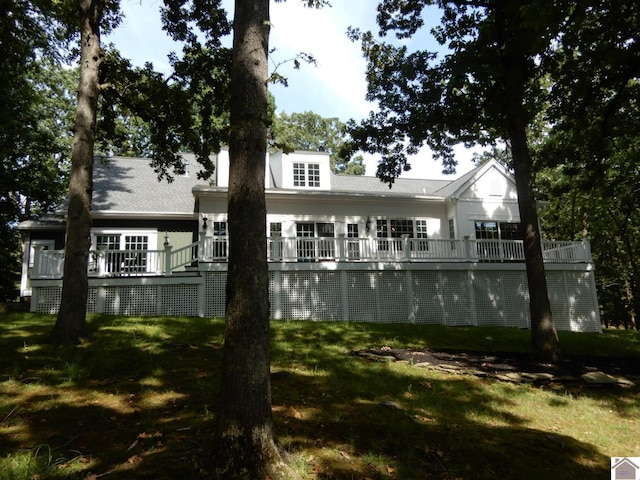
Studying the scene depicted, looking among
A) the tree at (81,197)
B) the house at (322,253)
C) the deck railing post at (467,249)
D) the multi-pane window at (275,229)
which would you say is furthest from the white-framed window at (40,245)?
the deck railing post at (467,249)

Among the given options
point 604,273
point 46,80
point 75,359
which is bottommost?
point 75,359

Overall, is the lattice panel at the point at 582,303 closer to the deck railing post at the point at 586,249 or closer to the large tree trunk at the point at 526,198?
the deck railing post at the point at 586,249

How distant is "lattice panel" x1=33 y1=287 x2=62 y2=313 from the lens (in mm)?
11810

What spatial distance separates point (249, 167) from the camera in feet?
12.5

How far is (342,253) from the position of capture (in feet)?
46.9

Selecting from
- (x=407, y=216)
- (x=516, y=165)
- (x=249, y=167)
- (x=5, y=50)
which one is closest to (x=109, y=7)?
(x=5, y=50)

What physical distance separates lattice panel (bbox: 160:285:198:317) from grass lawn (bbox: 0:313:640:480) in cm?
422

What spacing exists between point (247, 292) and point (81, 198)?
6184 millimetres

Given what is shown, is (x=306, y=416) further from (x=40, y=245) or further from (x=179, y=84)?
(x=40, y=245)

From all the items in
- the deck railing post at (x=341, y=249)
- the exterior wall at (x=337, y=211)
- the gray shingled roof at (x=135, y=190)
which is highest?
the gray shingled roof at (x=135, y=190)

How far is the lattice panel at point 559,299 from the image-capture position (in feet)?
50.9

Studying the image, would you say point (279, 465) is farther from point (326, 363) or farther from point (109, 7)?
point (109, 7)

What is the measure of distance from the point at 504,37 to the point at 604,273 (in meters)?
26.9

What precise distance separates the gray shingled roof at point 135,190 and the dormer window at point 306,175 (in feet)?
16.1
